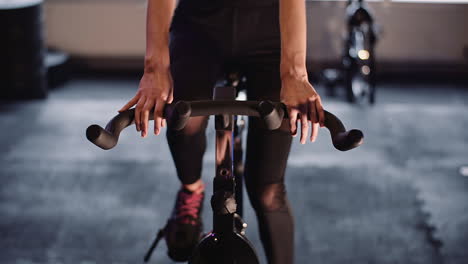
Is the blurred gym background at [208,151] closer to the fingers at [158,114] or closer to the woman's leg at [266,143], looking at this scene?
the woman's leg at [266,143]

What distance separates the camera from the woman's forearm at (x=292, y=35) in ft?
4.67

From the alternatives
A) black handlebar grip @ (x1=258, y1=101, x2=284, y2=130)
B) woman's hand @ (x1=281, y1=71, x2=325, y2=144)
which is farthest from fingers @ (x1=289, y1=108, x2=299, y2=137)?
black handlebar grip @ (x1=258, y1=101, x2=284, y2=130)

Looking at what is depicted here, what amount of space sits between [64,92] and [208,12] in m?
3.21

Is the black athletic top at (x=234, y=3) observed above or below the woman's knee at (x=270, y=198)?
above

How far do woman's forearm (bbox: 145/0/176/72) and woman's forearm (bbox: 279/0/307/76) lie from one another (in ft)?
1.02

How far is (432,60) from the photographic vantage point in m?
5.04

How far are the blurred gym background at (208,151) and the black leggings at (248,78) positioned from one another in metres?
0.69

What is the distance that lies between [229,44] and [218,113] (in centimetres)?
56

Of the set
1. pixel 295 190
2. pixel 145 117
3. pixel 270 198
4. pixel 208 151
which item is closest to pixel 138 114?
pixel 145 117

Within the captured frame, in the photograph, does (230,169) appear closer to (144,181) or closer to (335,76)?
(144,181)

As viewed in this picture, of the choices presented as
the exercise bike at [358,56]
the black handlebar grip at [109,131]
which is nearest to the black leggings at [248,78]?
the black handlebar grip at [109,131]

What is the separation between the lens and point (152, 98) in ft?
4.15

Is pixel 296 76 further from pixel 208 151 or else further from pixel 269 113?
pixel 208 151

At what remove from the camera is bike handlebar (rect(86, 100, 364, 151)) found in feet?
3.29
